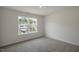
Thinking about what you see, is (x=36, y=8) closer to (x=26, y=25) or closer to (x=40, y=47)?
(x=26, y=25)

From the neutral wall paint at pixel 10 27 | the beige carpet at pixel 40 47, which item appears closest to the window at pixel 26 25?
the neutral wall paint at pixel 10 27

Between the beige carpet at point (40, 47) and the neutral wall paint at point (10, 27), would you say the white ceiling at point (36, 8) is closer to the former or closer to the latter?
the neutral wall paint at point (10, 27)

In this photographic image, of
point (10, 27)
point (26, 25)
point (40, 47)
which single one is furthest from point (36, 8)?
point (40, 47)

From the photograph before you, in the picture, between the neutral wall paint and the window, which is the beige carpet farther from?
the window

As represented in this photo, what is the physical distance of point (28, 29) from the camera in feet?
4.62

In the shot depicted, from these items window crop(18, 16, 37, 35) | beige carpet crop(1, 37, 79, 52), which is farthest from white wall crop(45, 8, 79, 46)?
window crop(18, 16, 37, 35)

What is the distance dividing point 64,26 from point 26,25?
30.2 inches

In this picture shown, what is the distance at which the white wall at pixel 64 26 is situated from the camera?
1.30m

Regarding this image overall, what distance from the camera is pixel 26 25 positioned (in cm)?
136

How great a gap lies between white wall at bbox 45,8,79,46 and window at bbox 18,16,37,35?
30 centimetres
